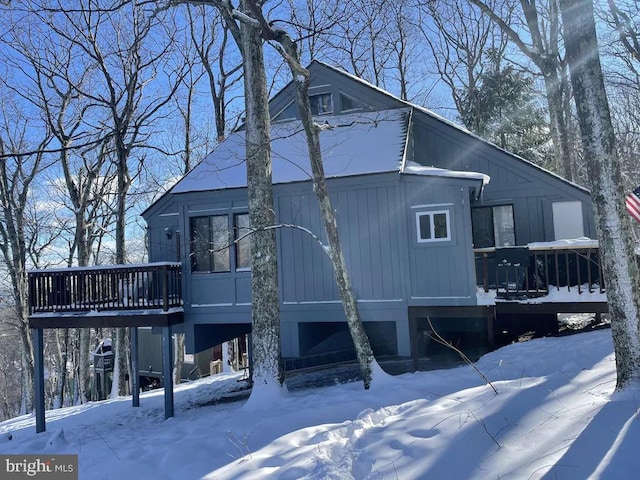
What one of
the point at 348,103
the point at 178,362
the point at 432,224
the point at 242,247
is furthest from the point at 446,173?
the point at 178,362

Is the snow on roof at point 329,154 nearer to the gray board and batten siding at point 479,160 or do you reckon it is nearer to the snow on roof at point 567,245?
the gray board and batten siding at point 479,160

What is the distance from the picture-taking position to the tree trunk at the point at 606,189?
15.8 feet

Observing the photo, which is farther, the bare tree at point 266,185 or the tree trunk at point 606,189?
the bare tree at point 266,185

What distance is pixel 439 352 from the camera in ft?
35.3

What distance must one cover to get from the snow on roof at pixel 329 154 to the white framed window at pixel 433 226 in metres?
1.10

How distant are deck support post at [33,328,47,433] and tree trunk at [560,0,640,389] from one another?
35.3 feet

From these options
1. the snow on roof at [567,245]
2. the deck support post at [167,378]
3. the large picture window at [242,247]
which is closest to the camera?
the snow on roof at [567,245]

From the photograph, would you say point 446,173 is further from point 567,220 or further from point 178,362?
point 178,362

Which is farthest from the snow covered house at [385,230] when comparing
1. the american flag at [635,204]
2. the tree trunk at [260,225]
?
the american flag at [635,204]

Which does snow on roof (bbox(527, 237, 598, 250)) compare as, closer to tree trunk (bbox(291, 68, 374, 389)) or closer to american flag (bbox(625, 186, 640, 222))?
american flag (bbox(625, 186, 640, 222))

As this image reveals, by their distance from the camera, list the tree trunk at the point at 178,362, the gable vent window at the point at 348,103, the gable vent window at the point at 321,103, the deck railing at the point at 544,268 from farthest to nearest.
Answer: the tree trunk at the point at 178,362
the gable vent window at the point at 321,103
the gable vent window at the point at 348,103
the deck railing at the point at 544,268

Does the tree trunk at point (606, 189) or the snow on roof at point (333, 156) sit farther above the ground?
the snow on roof at point (333, 156)

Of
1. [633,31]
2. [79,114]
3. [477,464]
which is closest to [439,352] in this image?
[477,464]

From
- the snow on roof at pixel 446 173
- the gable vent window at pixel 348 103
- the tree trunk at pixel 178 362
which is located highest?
the gable vent window at pixel 348 103
